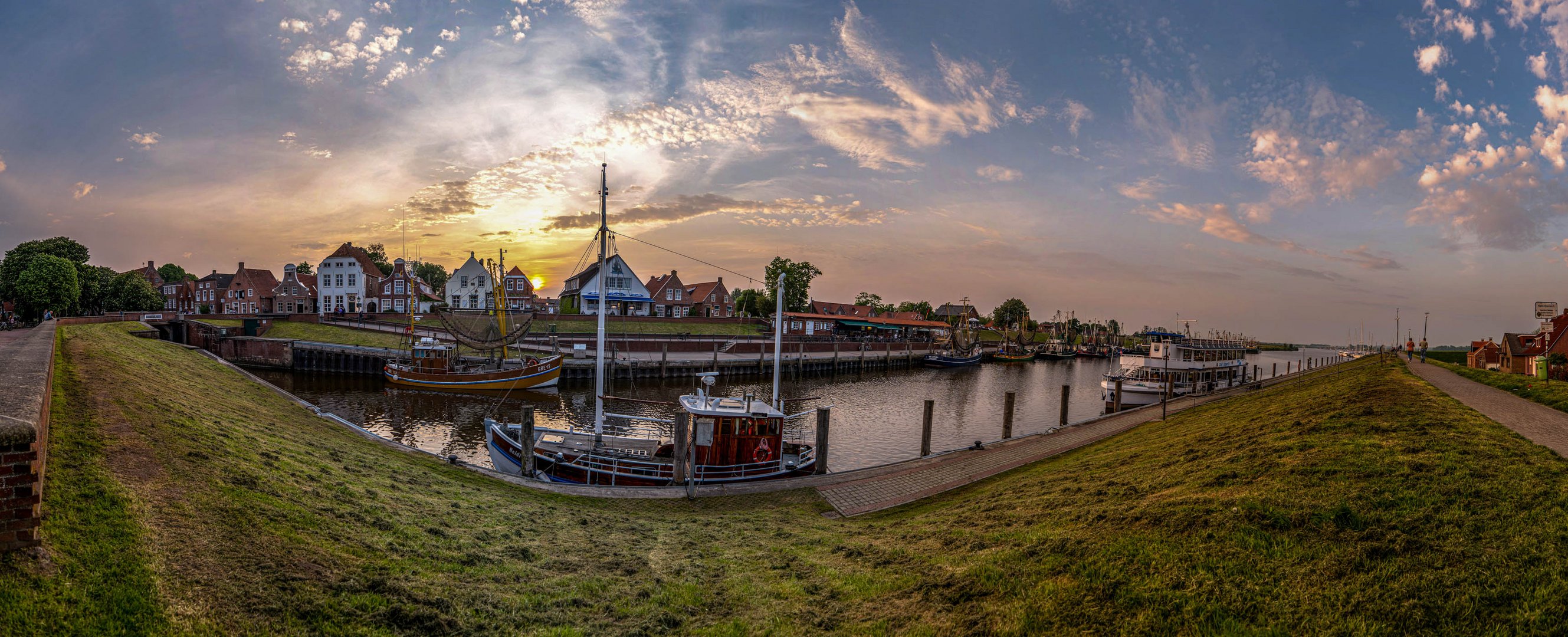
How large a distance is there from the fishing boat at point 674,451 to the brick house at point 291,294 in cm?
8168

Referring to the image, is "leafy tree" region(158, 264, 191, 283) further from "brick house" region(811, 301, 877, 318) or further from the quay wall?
the quay wall

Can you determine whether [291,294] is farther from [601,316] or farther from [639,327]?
[601,316]

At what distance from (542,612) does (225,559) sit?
3075 millimetres

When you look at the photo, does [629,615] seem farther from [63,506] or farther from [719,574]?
[63,506]

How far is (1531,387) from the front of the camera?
19453 mm

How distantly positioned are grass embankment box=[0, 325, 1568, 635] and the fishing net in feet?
97.4

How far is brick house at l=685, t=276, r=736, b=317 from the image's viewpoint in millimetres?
85375

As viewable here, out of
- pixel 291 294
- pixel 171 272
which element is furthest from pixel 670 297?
pixel 171 272

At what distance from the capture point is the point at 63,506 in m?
5.80

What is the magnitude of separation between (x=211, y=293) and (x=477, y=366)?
77.9 m

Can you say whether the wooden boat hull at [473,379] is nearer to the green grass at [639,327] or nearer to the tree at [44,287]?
the green grass at [639,327]

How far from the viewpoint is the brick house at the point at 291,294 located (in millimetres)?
78812

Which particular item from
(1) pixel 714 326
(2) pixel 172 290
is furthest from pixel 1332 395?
(2) pixel 172 290

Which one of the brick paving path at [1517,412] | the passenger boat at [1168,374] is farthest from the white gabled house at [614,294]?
the brick paving path at [1517,412]
